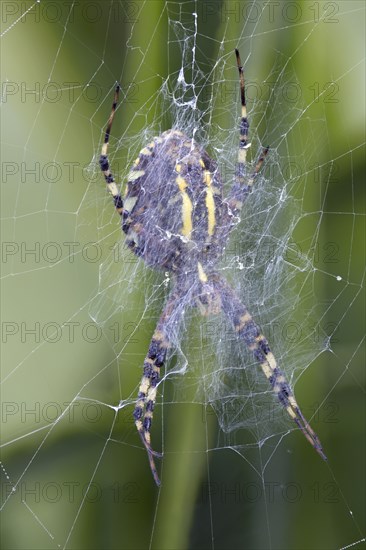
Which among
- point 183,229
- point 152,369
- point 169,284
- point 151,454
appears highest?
point 183,229

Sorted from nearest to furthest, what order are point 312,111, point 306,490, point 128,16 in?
point 128,16
point 312,111
point 306,490

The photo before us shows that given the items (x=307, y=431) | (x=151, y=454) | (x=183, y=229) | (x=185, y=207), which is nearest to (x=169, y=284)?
(x=183, y=229)

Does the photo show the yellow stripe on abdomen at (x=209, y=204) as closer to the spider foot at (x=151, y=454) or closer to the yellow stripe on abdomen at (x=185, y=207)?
the yellow stripe on abdomen at (x=185, y=207)

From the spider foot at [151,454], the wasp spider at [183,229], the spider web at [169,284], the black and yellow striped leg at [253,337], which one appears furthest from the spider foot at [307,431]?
the spider foot at [151,454]

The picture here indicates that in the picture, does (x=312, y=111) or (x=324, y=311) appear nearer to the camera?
(x=312, y=111)

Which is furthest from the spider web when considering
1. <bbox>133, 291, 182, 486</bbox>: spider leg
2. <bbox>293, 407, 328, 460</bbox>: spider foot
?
<bbox>293, 407, 328, 460</bbox>: spider foot

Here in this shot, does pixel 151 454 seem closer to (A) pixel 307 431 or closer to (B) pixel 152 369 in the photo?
(B) pixel 152 369

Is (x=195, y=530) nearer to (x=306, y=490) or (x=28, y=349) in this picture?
(x=306, y=490)

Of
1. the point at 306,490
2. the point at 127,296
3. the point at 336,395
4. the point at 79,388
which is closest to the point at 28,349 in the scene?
the point at 79,388
